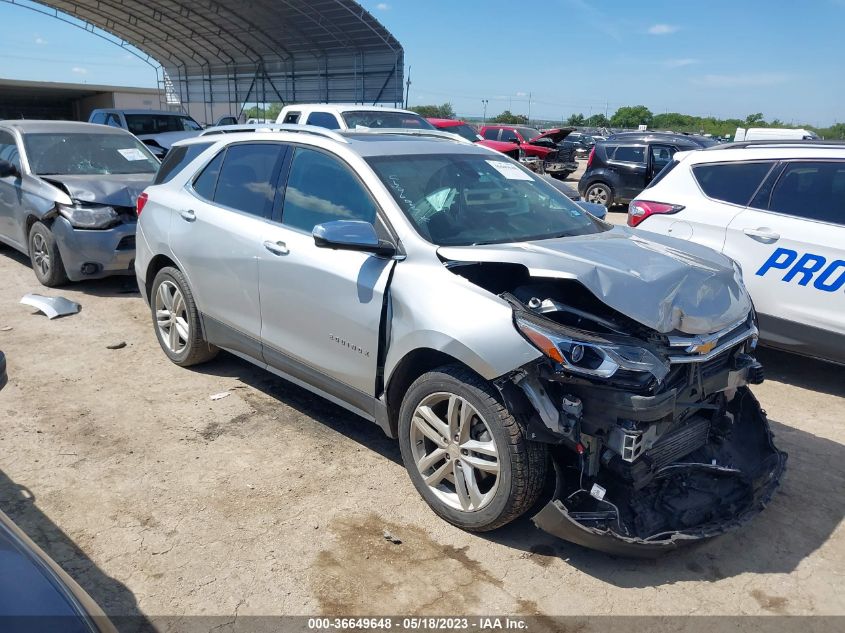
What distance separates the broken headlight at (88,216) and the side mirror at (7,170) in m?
1.00

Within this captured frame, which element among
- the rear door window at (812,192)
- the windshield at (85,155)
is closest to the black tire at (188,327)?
the windshield at (85,155)

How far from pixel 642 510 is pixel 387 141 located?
2630 mm

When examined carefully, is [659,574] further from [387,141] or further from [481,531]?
[387,141]

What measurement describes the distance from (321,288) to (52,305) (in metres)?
4.27

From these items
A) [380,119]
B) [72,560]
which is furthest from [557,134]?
[72,560]

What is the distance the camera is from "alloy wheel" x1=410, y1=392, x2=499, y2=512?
10.2 feet

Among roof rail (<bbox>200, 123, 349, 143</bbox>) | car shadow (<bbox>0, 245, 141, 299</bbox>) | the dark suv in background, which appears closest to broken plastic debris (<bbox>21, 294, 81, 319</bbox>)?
car shadow (<bbox>0, 245, 141, 299</bbox>)

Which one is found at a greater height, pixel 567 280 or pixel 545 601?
pixel 567 280

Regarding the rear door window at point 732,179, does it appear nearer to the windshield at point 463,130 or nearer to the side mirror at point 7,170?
the side mirror at point 7,170

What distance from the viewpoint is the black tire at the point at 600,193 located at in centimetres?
1503

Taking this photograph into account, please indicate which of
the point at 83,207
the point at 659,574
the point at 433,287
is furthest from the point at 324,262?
the point at 83,207

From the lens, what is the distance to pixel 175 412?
4.57 m

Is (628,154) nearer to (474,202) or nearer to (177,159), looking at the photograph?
(177,159)

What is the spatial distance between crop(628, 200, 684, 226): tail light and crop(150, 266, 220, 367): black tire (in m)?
3.84
